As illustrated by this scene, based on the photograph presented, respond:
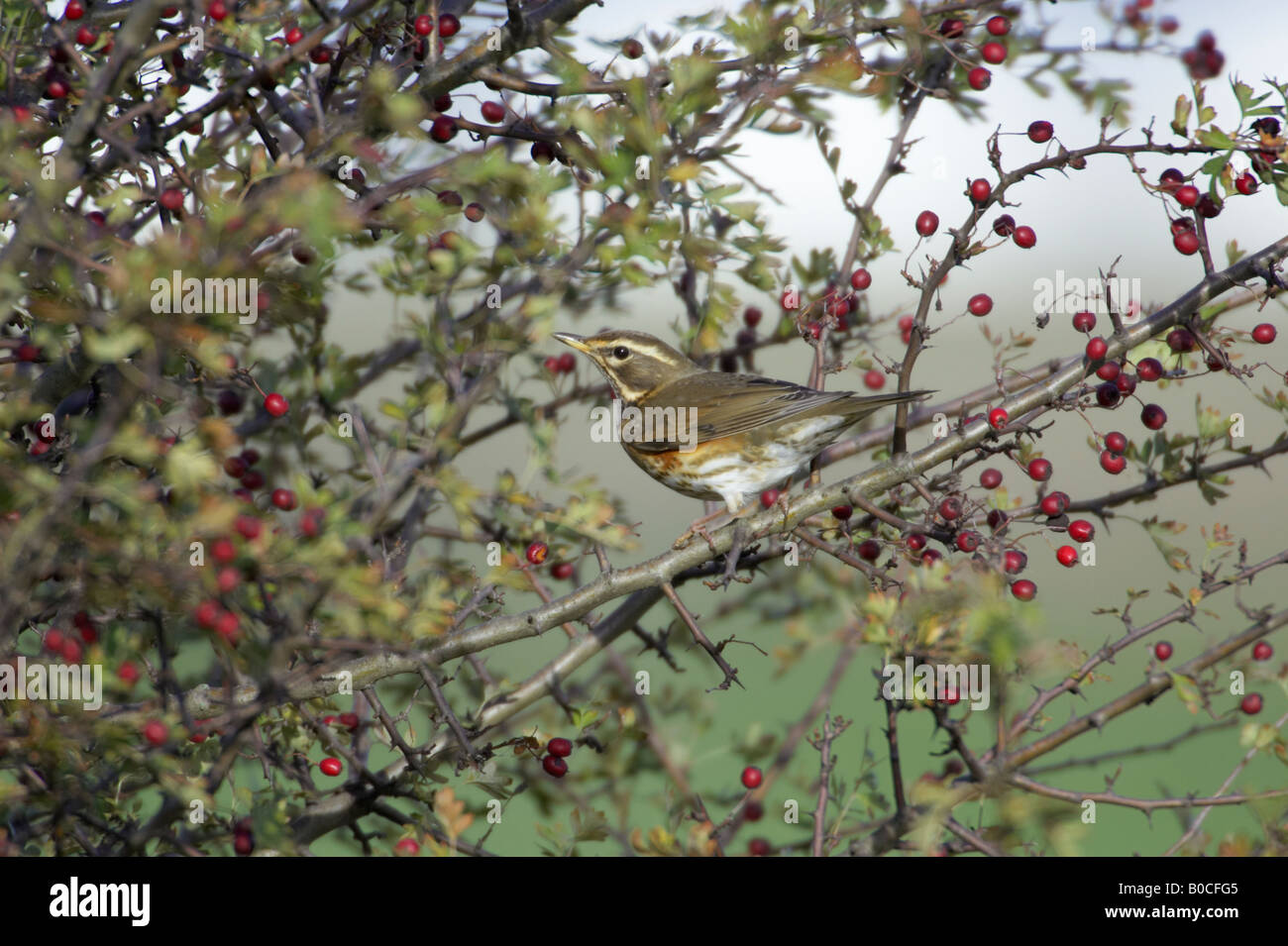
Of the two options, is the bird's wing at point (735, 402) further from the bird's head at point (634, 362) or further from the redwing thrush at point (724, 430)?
the bird's head at point (634, 362)

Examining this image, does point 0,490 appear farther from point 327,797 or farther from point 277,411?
point 327,797

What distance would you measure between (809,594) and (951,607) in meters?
1.71

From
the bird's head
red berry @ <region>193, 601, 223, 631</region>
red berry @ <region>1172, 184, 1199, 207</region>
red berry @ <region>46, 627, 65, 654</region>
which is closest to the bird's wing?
the bird's head

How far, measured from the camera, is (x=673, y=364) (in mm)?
6047

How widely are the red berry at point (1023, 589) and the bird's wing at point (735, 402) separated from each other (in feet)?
4.21

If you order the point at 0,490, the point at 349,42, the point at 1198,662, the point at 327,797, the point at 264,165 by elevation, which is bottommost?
the point at 327,797

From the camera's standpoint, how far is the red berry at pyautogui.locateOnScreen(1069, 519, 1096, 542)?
11.7ft

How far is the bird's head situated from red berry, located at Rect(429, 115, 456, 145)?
6.23 feet

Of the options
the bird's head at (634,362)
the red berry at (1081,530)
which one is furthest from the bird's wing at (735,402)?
the red berry at (1081,530)

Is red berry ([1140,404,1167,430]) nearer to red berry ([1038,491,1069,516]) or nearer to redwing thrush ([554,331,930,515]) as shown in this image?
red berry ([1038,491,1069,516])

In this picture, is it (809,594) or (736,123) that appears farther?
(809,594)

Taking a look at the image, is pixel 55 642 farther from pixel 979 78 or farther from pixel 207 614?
pixel 979 78

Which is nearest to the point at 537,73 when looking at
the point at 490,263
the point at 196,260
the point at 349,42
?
the point at 349,42

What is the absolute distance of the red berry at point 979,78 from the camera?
387 centimetres
